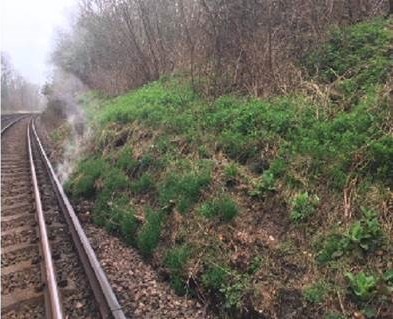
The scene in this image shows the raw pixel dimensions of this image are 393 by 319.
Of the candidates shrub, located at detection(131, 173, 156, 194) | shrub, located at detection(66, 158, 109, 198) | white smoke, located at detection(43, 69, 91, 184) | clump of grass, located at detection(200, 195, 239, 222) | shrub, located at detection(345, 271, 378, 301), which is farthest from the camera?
white smoke, located at detection(43, 69, 91, 184)

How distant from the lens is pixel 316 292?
4656 millimetres

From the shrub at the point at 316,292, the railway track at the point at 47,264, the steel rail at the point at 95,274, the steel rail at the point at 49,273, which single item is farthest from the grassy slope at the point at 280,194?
the steel rail at the point at 49,273

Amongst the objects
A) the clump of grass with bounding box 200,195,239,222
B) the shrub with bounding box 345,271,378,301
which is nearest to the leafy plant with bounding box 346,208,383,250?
the shrub with bounding box 345,271,378,301

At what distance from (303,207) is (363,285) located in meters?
1.32

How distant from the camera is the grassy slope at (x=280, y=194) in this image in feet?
15.9

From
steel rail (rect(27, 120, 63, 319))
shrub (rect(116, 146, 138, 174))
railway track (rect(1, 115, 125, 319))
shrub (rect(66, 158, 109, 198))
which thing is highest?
shrub (rect(116, 146, 138, 174))

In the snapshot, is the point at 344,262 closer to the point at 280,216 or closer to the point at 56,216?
the point at 280,216

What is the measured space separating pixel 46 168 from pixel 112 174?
443cm

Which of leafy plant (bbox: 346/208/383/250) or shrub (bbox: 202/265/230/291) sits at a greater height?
leafy plant (bbox: 346/208/383/250)

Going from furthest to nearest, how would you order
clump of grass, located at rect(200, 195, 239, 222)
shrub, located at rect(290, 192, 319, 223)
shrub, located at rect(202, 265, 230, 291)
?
clump of grass, located at rect(200, 195, 239, 222)
shrub, located at rect(290, 192, 319, 223)
shrub, located at rect(202, 265, 230, 291)

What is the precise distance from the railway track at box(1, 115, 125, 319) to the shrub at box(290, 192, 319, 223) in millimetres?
2142

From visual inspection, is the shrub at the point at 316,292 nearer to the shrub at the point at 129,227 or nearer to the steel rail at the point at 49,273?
the steel rail at the point at 49,273

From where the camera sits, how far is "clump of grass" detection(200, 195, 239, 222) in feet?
20.2

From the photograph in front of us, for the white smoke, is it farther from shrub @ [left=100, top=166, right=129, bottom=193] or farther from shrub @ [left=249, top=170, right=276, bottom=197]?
shrub @ [left=249, top=170, right=276, bottom=197]
